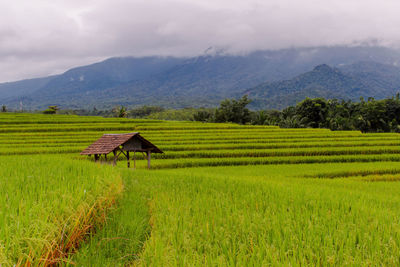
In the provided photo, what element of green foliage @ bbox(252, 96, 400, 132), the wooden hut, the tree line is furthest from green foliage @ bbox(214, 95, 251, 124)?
the wooden hut

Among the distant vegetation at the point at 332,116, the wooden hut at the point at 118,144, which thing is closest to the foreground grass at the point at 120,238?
the wooden hut at the point at 118,144

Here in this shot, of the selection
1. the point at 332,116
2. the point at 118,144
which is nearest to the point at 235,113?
the point at 332,116

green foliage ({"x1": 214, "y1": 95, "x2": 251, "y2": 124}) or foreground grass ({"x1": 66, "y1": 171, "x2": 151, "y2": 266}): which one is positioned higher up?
green foliage ({"x1": 214, "y1": 95, "x2": 251, "y2": 124})

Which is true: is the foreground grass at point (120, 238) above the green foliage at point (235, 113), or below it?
below

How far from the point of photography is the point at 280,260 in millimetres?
2520

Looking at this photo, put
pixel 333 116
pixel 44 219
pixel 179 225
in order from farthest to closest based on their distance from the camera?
pixel 333 116
pixel 179 225
pixel 44 219

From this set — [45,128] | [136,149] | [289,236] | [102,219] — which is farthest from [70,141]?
[289,236]

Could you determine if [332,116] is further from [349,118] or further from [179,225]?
[179,225]

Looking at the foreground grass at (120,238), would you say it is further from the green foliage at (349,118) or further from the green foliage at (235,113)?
the green foliage at (235,113)

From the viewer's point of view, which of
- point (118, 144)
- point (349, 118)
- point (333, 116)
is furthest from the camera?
point (333, 116)

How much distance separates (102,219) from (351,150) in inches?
871

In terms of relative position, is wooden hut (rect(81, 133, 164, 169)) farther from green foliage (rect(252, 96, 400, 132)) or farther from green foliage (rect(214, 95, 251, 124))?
green foliage (rect(214, 95, 251, 124))

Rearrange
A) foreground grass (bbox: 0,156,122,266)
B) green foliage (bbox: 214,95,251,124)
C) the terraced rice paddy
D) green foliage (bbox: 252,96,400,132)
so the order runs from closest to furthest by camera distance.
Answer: foreground grass (bbox: 0,156,122,266)
the terraced rice paddy
green foliage (bbox: 252,96,400,132)
green foliage (bbox: 214,95,251,124)

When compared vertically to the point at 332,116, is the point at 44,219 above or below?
below
